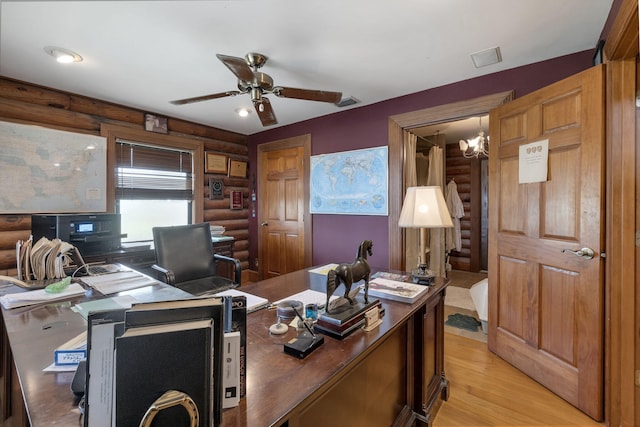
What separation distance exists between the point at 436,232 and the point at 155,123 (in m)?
4.00

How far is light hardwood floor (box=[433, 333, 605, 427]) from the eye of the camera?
69.0 inches

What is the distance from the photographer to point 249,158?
4820 millimetres

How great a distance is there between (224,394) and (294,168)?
3.67 m

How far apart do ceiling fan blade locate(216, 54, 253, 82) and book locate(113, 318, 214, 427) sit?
154 centimetres

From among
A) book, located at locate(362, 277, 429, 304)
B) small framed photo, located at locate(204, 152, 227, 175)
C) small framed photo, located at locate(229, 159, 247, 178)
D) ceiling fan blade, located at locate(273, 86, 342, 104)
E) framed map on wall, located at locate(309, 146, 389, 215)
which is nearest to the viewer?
book, located at locate(362, 277, 429, 304)

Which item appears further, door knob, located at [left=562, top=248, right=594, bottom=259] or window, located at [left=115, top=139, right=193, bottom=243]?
window, located at [left=115, top=139, right=193, bottom=243]

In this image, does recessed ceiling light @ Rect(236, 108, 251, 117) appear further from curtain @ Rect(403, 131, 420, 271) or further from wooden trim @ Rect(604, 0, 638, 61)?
wooden trim @ Rect(604, 0, 638, 61)

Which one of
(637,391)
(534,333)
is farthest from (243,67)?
(637,391)

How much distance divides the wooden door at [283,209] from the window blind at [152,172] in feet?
3.64

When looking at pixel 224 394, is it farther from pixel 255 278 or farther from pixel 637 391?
pixel 255 278

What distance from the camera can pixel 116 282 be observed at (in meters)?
1.71

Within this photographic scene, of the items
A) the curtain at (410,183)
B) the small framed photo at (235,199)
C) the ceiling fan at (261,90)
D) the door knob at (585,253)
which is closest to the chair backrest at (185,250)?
the ceiling fan at (261,90)

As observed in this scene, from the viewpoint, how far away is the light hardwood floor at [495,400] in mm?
1752

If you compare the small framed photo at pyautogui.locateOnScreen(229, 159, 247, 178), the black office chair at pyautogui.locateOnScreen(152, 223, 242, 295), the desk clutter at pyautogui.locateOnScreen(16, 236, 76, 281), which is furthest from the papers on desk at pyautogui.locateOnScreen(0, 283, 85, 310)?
the small framed photo at pyautogui.locateOnScreen(229, 159, 247, 178)
